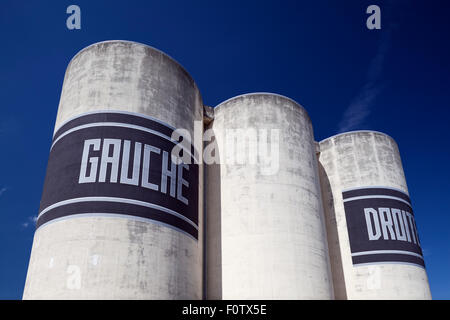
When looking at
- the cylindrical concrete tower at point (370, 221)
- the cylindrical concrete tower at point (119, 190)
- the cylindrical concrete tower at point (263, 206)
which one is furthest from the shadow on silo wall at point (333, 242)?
the cylindrical concrete tower at point (119, 190)

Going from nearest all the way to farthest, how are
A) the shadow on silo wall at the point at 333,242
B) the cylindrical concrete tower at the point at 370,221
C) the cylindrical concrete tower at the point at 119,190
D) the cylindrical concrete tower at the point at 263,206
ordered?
the cylindrical concrete tower at the point at 119,190
the cylindrical concrete tower at the point at 263,206
the cylindrical concrete tower at the point at 370,221
the shadow on silo wall at the point at 333,242

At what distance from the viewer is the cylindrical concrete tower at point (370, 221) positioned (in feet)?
95.0

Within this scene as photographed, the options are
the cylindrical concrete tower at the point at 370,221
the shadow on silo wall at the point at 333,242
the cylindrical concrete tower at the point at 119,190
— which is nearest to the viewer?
the cylindrical concrete tower at the point at 119,190

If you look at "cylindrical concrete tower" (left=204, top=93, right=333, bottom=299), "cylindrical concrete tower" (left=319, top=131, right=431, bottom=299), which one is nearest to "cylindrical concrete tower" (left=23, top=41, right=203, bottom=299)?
"cylindrical concrete tower" (left=204, top=93, right=333, bottom=299)

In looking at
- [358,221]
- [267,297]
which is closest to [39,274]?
[267,297]

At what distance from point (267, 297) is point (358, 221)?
12.5 metres

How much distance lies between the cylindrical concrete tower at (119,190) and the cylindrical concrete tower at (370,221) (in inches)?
538

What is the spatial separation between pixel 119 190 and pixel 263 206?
9.05 m

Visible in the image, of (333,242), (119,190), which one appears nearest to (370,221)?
(333,242)

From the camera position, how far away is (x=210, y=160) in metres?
26.9

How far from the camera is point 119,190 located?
19.0 m

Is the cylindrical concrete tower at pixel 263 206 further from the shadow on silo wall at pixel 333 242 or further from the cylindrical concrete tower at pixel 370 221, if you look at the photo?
the shadow on silo wall at pixel 333 242

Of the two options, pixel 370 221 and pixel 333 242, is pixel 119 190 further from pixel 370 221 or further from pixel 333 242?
pixel 370 221

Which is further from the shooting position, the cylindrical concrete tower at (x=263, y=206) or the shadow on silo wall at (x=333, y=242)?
the shadow on silo wall at (x=333, y=242)
